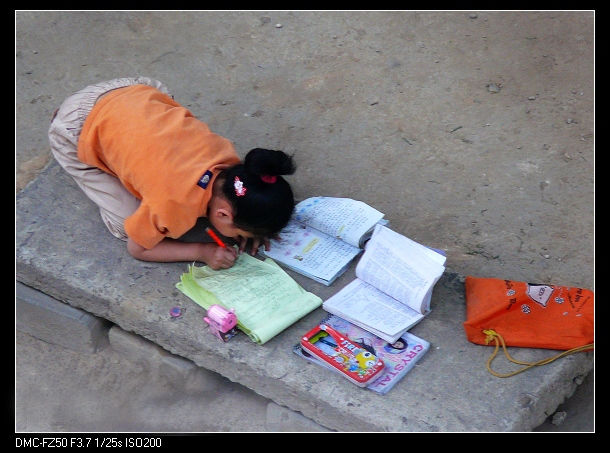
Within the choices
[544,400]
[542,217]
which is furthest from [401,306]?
[542,217]

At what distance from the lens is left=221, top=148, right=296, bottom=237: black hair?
256 cm

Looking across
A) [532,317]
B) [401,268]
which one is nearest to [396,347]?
[401,268]

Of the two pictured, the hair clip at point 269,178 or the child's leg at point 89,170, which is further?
the child's leg at point 89,170

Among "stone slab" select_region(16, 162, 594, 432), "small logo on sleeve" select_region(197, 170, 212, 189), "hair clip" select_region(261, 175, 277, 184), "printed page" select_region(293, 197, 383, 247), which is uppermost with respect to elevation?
"hair clip" select_region(261, 175, 277, 184)

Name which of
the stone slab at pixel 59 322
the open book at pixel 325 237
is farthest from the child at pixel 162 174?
the stone slab at pixel 59 322

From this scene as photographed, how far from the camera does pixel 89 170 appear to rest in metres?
3.04

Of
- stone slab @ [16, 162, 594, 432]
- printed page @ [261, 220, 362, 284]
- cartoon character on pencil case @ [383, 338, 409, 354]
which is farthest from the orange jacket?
cartoon character on pencil case @ [383, 338, 409, 354]

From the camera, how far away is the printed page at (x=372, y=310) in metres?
2.62

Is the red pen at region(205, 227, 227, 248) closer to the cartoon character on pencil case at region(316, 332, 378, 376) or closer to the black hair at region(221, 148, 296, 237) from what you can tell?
the black hair at region(221, 148, 296, 237)

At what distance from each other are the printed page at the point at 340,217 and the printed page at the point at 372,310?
0.25 metres

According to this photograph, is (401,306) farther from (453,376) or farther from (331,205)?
(331,205)

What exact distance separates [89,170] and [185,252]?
581 mm

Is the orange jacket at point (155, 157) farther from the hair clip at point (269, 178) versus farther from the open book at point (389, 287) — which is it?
the open book at point (389, 287)

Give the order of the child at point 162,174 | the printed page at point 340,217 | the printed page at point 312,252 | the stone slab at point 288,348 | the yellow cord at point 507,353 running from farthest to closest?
the printed page at point 340,217
the printed page at point 312,252
the child at point 162,174
the yellow cord at point 507,353
the stone slab at point 288,348
